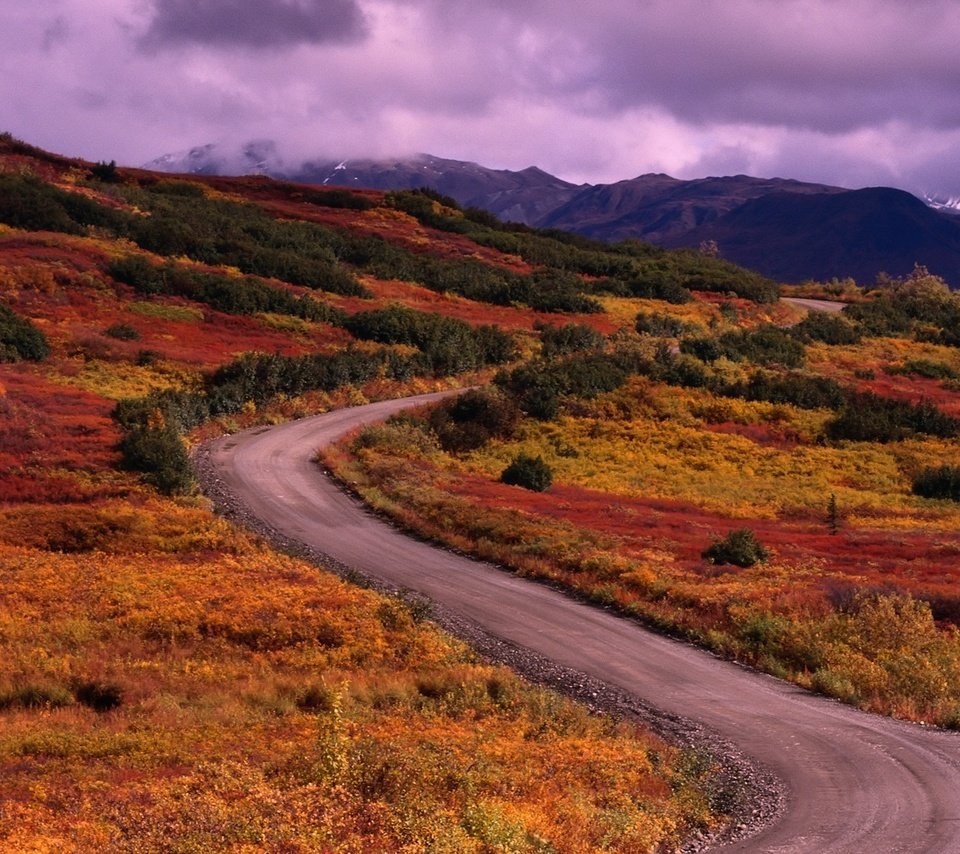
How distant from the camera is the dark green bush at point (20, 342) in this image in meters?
39.5

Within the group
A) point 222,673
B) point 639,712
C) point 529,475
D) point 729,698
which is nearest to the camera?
point 639,712

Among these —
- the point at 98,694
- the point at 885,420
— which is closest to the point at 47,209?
the point at 885,420

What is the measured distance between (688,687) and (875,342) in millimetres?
58835

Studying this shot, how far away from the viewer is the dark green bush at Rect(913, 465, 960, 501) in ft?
117

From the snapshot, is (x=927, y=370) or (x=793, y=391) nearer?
(x=793, y=391)

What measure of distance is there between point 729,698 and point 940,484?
26011 mm

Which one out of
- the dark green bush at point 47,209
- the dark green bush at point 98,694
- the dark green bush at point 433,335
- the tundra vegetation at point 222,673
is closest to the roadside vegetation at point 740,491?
the dark green bush at point 433,335

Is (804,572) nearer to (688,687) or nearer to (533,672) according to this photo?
(688,687)

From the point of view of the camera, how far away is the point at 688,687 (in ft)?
47.7

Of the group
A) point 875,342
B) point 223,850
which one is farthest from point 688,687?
point 875,342

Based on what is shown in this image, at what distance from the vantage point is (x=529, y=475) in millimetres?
31812

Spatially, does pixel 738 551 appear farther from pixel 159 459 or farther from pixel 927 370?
pixel 927 370

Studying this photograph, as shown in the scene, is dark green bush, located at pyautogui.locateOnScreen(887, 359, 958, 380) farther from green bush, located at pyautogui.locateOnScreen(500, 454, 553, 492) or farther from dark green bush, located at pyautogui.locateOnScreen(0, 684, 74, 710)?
dark green bush, located at pyautogui.locateOnScreen(0, 684, 74, 710)

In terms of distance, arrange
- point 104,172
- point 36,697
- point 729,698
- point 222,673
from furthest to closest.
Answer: point 104,172, point 729,698, point 222,673, point 36,697
